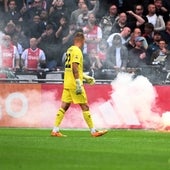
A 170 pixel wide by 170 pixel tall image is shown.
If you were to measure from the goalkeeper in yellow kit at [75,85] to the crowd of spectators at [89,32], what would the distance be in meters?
4.53

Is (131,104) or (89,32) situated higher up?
(89,32)

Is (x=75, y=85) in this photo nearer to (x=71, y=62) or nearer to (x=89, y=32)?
(x=71, y=62)

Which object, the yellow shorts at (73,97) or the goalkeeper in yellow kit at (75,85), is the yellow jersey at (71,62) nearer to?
the goalkeeper in yellow kit at (75,85)

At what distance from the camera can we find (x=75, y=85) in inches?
667

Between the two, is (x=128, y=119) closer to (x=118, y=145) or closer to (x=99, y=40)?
(x=99, y=40)

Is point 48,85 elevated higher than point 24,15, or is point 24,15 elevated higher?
point 24,15

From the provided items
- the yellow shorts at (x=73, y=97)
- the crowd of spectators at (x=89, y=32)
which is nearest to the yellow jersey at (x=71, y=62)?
the yellow shorts at (x=73, y=97)

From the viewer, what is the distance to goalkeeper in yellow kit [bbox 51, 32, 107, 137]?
1650 centimetres

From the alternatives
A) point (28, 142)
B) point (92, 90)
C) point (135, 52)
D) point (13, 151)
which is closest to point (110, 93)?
point (92, 90)

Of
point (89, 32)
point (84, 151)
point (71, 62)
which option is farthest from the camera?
point (89, 32)

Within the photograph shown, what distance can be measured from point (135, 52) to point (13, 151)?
9.72m

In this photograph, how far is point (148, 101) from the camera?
66.8 feet

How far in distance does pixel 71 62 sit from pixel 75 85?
57cm

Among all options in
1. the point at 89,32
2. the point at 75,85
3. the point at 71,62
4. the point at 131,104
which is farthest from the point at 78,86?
the point at 89,32
